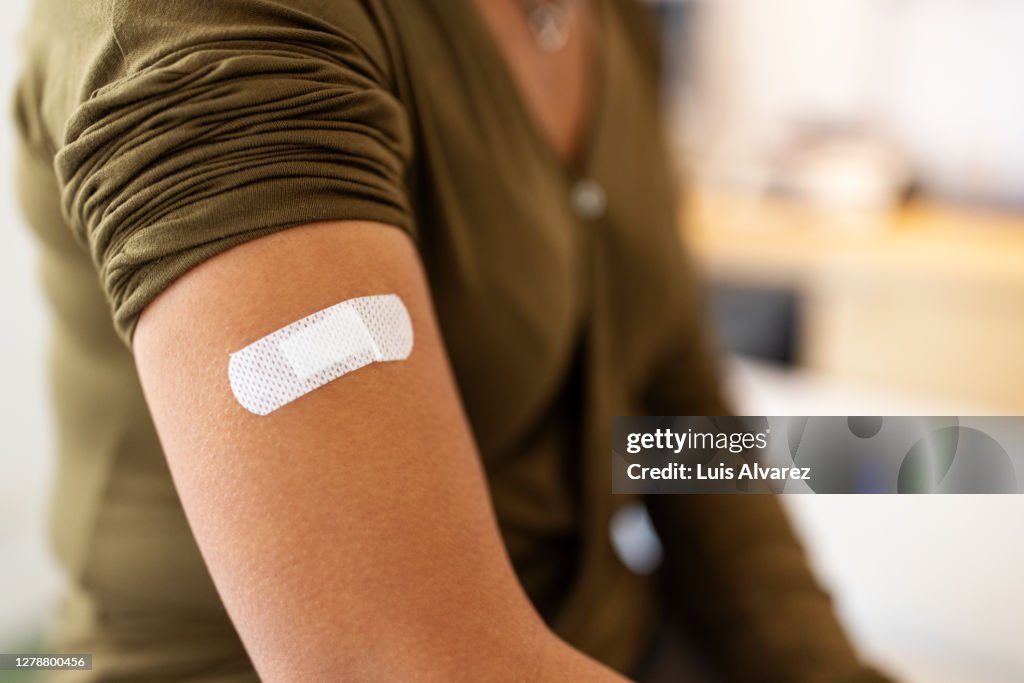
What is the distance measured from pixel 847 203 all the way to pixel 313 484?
6.65 feet

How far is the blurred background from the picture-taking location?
78.0 inches

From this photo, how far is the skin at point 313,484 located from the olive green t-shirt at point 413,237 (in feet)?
0.06

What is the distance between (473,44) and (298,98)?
0.21m

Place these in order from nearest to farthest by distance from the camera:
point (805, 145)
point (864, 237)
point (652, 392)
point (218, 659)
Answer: point (218, 659) → point (652, 392) → point (864, 237) → point (805, 145)

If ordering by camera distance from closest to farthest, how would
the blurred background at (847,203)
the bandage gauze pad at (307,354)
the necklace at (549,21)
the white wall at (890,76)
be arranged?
the bandage gauze pad at (307,354), the necklace at (549,21), the blurred background at (847,203), the white wall at (890,76)

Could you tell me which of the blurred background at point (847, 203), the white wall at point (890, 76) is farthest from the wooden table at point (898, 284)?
the white wall at point (890, 76)

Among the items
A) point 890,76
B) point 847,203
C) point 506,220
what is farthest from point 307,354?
point 890,76

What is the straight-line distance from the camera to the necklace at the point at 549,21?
0.77 meters

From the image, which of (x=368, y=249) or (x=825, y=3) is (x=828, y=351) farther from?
(x=368, y=249)

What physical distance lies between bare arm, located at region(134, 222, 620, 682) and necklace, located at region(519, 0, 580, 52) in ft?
1.20

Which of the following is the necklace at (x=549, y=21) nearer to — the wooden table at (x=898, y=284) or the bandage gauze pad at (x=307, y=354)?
the bandage gauze pad at (x=307, y=354)

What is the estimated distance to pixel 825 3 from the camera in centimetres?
246

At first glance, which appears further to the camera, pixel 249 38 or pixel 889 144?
pixel 889 144

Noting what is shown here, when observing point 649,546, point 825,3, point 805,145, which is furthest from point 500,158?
point 825,3
